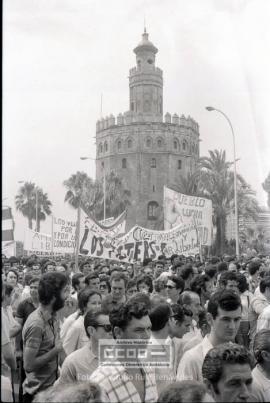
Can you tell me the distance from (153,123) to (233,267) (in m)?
55.7

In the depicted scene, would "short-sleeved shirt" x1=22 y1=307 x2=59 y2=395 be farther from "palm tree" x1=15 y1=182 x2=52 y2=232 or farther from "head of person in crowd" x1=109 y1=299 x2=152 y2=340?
"palm tree" x1=15 y1=182 x2=52 y2=232

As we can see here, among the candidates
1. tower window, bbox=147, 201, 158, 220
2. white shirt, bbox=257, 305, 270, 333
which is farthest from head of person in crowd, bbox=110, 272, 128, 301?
tower window, bbox=147, 201, 158, 220

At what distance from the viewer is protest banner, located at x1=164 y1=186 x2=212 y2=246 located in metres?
16.1

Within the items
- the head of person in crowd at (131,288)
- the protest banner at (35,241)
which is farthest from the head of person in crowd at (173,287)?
the protest banner at (35,241)

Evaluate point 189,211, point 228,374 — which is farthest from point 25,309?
point 189,211

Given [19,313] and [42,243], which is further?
Result: [42,243]

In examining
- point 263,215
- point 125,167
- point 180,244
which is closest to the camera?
point 180,244

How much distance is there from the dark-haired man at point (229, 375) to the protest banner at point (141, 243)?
979 centimetres

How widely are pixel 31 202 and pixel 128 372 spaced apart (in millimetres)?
60993

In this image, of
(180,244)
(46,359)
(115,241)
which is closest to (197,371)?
(46,359)

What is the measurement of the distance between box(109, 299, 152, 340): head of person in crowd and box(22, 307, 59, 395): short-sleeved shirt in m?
0.96

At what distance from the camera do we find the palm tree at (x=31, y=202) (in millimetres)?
62719

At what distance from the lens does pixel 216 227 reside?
3800cm

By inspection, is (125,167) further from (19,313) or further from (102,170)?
(19,313)
